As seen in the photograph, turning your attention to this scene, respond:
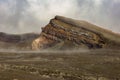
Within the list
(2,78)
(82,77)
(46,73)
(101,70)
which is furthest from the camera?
(101,70)

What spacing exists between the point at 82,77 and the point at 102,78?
5.17m

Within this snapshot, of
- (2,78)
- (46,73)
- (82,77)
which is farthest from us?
(46,73)

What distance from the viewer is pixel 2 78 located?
5747 cm

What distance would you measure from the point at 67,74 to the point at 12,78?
24.3 metres

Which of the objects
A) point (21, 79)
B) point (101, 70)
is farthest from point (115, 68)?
point (21, 79)

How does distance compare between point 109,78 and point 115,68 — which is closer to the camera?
point 109,78

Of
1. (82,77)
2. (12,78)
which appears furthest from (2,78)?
(82,77)

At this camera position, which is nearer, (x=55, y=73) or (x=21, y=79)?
(x=21, y=79)

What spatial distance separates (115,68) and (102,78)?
72.5ft

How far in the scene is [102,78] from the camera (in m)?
75.8

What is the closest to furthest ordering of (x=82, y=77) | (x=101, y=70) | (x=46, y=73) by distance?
(x=82, y=77), (x=46, y=73), (x=101, y=70)

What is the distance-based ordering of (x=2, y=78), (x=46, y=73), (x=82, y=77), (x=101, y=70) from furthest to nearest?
(x=101, y=70), (x=46, y=73), (x=82, y=77), (x=2, y=78)

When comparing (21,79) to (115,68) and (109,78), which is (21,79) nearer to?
(109,78)

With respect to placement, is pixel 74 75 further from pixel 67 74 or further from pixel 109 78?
pixel 109 78
